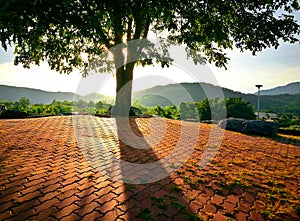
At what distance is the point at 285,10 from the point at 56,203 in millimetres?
12978

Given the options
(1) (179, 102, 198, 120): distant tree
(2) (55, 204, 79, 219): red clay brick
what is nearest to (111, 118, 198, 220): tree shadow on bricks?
(2) (55, 204, 79, 219): red clay brick

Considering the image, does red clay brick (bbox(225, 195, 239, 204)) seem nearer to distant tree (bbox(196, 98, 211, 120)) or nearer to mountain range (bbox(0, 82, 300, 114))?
distant tree (bbox(196, 98, 211, 120))

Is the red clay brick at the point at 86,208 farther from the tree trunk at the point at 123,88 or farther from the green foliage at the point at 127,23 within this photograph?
the tree trunk at the point at 123,88

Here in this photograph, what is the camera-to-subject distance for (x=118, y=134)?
299 inches

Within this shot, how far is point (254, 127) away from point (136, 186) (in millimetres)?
8587

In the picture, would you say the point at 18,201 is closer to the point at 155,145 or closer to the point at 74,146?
the point at 74,146

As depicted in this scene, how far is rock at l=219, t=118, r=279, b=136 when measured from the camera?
986 centimetres

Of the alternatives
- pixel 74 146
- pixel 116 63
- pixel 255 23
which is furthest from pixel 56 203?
pixel 116 63

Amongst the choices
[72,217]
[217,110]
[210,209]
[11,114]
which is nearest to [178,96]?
[217,110]

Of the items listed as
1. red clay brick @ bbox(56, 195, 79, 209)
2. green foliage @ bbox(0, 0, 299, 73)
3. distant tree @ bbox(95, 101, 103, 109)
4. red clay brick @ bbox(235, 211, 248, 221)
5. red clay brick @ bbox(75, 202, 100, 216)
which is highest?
green foliage @ bbox(0, 0, 299, 73)

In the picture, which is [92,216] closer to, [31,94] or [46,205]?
[46,205]

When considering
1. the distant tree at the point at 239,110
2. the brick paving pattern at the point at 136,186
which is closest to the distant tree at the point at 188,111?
the distant tree at the point at 239,110

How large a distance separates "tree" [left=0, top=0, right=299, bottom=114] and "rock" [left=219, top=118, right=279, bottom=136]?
12.3ft

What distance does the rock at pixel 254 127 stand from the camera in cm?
986
